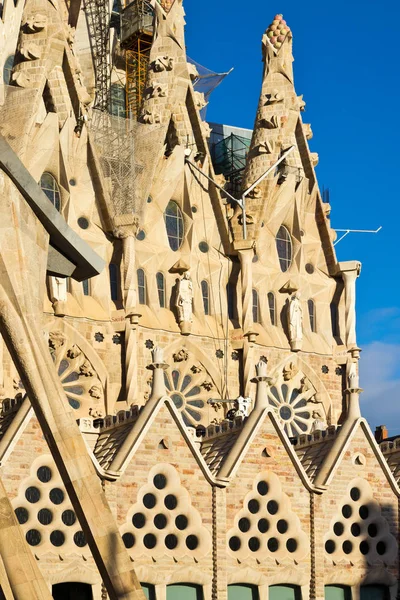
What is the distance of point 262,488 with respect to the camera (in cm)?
3881

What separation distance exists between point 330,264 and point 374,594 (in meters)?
13.4

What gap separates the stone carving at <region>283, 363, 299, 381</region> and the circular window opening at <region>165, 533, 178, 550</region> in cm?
1149

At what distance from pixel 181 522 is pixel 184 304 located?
396 inches

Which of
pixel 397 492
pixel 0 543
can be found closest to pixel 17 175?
pixel 0 543

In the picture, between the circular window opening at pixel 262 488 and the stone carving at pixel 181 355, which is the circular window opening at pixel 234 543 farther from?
the stone carving at pixel 181 355

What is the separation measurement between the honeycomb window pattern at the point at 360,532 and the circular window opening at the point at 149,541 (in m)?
5.55

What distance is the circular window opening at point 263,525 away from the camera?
38562mm

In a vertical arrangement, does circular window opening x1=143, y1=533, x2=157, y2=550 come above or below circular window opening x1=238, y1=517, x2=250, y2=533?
below

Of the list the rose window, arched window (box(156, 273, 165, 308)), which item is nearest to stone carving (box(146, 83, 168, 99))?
arched window (box(156, 273, 165, 308))

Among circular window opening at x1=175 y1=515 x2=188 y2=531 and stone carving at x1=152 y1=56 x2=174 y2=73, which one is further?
stone carving at x1=152 y1=56 x2=174 y2=73

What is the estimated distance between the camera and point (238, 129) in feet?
213

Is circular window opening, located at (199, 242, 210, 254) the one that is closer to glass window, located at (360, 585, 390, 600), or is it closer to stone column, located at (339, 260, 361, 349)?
stone column, located at (339, 260, 361, 349)

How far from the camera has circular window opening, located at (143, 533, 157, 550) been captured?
120ft

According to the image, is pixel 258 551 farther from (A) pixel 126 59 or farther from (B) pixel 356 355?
(A) pixel 126 59
